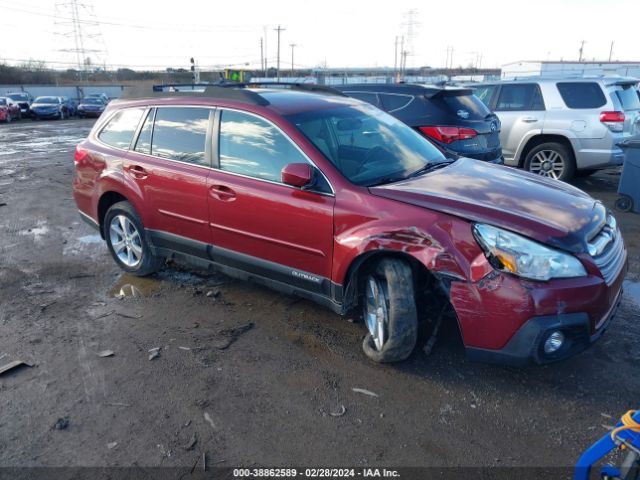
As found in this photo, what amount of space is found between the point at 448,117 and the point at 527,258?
4440mm

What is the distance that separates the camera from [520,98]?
8984 mm

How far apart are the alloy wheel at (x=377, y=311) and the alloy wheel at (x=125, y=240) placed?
2589mm

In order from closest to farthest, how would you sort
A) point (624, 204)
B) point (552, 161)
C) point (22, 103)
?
point (624, 204) < point (552, 161) < point (22, 103)

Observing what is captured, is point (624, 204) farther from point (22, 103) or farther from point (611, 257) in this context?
point (22, 103)

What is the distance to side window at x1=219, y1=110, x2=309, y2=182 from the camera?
379 centimetres

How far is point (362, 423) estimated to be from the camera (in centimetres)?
292

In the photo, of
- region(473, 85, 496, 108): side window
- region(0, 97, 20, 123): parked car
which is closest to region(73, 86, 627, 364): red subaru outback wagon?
region(473, 85, 496, 108): side window

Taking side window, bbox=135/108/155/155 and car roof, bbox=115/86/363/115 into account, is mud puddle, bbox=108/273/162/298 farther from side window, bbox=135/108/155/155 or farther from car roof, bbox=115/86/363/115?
car roof, bbox=115/86/363/115

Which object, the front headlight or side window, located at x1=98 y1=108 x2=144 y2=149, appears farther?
side window, located at x1=98 y1=108 x2=144 y2=149

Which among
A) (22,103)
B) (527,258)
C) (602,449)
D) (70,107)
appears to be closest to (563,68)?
(70,107)

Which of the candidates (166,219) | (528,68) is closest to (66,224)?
(166,219)

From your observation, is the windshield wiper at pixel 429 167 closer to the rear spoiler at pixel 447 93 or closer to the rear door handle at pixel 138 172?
the rear door handle at pixel 138 172

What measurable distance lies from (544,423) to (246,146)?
2.87 m

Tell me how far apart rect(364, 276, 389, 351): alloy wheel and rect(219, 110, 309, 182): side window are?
1044 mm
